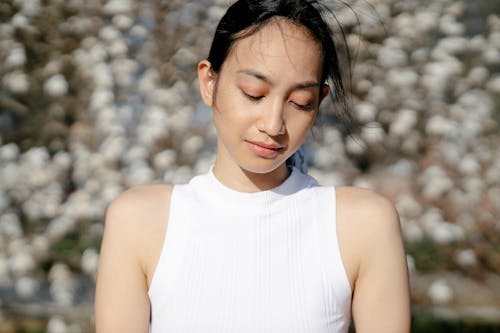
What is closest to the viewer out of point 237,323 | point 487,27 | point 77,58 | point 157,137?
point 237,323

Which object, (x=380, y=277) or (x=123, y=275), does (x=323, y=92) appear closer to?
(x=380, y=277)

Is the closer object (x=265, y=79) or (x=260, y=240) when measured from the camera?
(x=265, y=79)

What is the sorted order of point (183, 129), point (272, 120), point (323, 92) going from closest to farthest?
point (272, 120) → point (323, 92) → point (183, 129)

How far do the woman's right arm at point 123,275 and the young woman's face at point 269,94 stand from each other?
8.2 inches

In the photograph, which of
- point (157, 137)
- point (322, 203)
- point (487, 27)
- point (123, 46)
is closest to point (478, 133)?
point (487, 27)

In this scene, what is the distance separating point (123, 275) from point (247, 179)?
0.27 m

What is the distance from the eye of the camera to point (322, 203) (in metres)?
1.23

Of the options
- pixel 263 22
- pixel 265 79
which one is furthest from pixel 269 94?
pixel 263 22

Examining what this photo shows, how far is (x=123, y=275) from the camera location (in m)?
1.16

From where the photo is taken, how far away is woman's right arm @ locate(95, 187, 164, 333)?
116 cm

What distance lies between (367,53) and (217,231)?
8.49ft

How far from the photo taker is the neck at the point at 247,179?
4.05 feet

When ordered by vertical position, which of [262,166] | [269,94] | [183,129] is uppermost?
[269,94]

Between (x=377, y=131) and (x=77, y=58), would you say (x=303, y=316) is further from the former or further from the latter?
(x=77, y=58)
